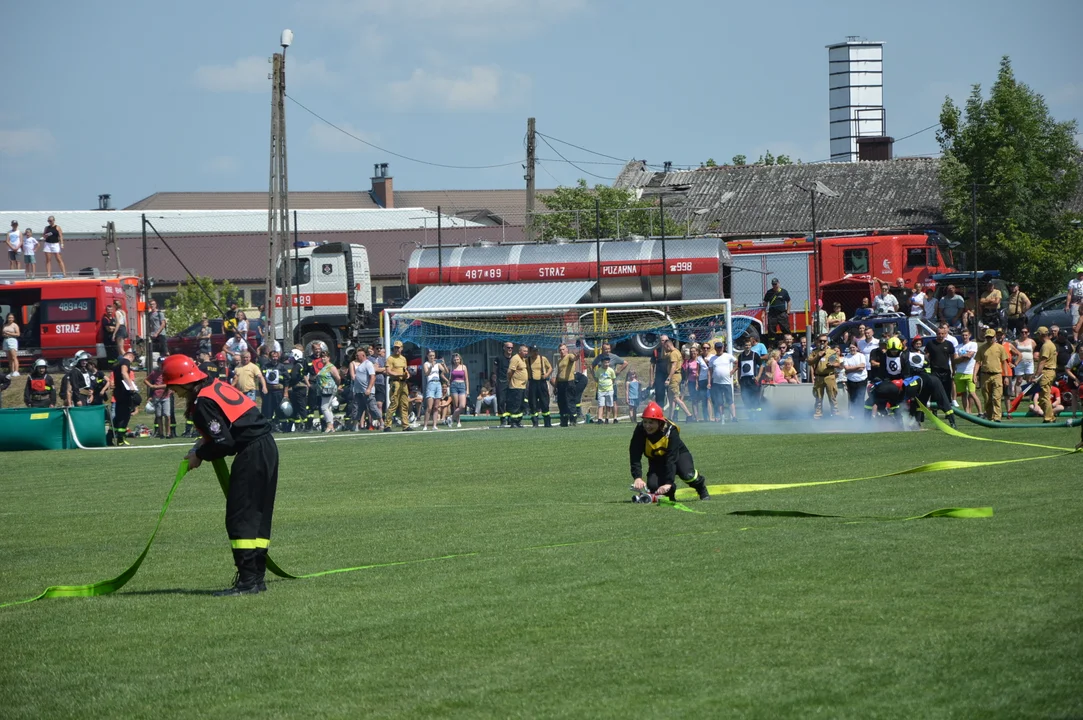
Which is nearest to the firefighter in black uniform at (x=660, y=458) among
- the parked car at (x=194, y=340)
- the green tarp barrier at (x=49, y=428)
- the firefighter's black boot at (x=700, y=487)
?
the firefighter's black boot at (x=700, y=487)

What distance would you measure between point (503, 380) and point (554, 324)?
2826 mm

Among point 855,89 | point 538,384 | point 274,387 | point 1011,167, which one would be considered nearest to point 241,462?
point 538,384

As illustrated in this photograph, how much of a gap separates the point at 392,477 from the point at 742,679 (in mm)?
11741

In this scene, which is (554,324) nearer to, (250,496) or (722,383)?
(722,383)

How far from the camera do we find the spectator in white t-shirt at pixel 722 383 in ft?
88.8

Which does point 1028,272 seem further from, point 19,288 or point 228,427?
point 228,427

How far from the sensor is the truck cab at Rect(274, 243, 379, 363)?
39594 millimetres

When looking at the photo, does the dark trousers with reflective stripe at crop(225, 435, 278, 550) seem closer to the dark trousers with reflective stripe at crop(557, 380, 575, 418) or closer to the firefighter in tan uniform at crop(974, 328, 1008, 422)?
the firefighter in tan uniform at crop(974, 328, 1008, 422)

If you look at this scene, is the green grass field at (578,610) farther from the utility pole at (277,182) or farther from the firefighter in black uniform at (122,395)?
the utility pole at (277,182)

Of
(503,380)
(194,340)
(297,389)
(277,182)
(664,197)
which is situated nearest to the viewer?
(297,389)

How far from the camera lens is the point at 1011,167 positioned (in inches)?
1729

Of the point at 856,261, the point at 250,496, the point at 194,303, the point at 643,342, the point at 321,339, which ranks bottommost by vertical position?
the point at 250,496

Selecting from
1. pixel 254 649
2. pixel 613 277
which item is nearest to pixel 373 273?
pixel 613 277

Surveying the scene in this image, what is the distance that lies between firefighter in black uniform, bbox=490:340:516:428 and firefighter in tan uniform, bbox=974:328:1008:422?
1020 centimetres
